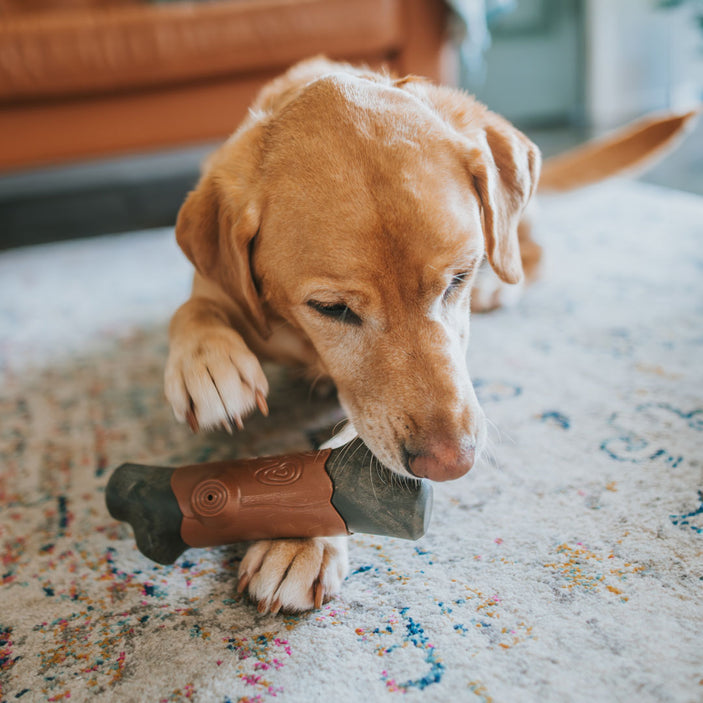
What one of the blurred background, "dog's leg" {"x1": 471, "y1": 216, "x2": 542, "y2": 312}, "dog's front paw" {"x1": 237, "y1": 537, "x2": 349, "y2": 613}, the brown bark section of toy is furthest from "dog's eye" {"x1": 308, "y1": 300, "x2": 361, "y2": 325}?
the blurred background

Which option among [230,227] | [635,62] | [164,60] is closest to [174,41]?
[164,60]

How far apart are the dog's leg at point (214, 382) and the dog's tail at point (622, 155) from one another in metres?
1.81

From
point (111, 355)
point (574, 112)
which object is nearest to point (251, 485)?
point (111, 355)

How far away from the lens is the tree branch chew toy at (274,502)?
40.6 inches

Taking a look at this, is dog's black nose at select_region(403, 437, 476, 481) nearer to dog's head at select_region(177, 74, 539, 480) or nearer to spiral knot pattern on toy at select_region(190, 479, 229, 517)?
dog's head at select_region(177, 74, 539, 480)

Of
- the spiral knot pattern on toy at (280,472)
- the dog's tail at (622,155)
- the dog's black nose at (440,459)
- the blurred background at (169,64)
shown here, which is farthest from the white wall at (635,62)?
the spiral knot pattern on toy at (280,472)

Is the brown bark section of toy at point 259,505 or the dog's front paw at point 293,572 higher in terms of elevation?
the brown bark section of toy at point 259,505

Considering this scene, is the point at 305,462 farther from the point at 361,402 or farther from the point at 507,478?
the point at 507,478

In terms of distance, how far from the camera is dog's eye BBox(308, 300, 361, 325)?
125cm

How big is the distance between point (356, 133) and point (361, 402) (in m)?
0.54

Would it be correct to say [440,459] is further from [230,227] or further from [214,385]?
[230,227]

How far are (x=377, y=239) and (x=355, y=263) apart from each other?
0.20 feet

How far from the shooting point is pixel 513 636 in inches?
36.5

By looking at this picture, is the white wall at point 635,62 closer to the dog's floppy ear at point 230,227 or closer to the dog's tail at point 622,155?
the dog's tail at point 622,155
